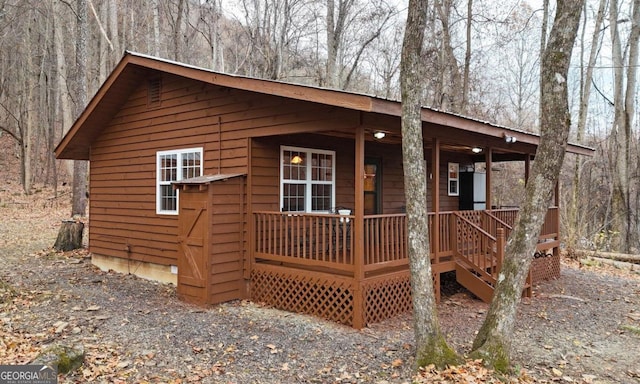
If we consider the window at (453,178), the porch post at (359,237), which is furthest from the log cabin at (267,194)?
the window at (453,178)

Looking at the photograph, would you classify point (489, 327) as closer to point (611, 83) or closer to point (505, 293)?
point (505, 293)

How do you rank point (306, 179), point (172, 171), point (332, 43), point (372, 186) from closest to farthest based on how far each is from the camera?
point (306, 179)
point (172, 171)
point (372, 186)
point (332, 43)

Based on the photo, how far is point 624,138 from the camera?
52.5ft

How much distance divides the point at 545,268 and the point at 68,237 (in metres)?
11.9

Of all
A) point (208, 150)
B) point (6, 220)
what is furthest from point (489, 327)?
point (6, 220)

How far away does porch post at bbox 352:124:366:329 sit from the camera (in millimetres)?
6453

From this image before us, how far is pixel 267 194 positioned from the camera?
811 cm

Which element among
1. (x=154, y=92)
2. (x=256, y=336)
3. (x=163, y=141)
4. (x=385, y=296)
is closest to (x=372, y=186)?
(x=385, y=296)

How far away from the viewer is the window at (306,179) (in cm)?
844

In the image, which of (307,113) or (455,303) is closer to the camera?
(307,113)

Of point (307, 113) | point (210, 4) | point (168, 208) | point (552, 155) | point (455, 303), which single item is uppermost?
point (210, 4)

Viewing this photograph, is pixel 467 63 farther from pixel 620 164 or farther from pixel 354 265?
pixel 354 265

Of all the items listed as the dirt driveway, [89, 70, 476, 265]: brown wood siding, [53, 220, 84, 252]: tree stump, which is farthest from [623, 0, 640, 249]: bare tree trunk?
[53, 220, 84, 252]: tree stump

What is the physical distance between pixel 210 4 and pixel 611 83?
1898cm
